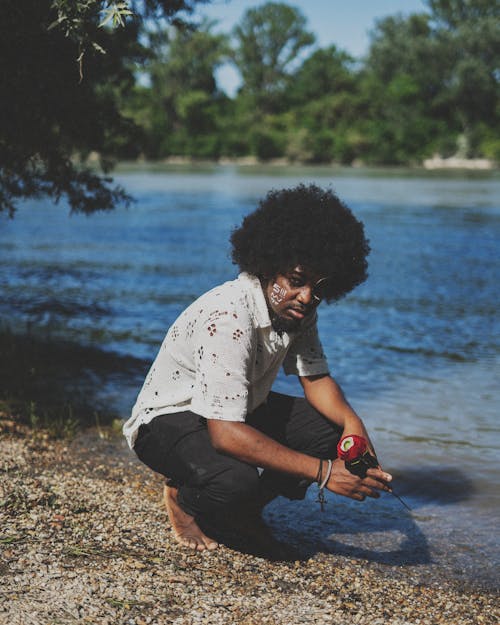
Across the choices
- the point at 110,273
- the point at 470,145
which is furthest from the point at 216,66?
the point at 110,273

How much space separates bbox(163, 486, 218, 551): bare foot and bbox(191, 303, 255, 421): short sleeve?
740 mm

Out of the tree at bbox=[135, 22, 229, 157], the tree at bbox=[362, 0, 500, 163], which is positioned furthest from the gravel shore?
the tree at bbox=[135, 22, 229, 157]

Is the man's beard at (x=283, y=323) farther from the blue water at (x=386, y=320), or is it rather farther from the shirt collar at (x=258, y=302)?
the blue water at (x=386, y=320)

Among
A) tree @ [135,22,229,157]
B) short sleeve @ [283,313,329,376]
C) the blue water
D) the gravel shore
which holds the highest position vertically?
tree @ [135,22,229,157]

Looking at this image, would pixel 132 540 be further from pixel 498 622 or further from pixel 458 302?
pixel 458 302

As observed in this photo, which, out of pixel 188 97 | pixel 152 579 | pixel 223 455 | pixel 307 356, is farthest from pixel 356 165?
pixel 152 579

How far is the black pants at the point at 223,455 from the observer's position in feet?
13.0

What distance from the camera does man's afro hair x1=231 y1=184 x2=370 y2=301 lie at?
3980 millimetres

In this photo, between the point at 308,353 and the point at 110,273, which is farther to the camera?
the point at 110,273

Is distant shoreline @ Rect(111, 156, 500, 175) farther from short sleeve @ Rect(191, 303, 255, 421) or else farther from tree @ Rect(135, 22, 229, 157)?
short sleeve @ Rect(191, 303, 255, 421)

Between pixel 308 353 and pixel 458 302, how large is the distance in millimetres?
9265

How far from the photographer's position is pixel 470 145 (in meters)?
81.8

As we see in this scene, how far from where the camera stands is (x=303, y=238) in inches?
156

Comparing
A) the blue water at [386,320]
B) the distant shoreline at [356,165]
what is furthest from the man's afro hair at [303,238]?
the distant shoreline at [356,165]
